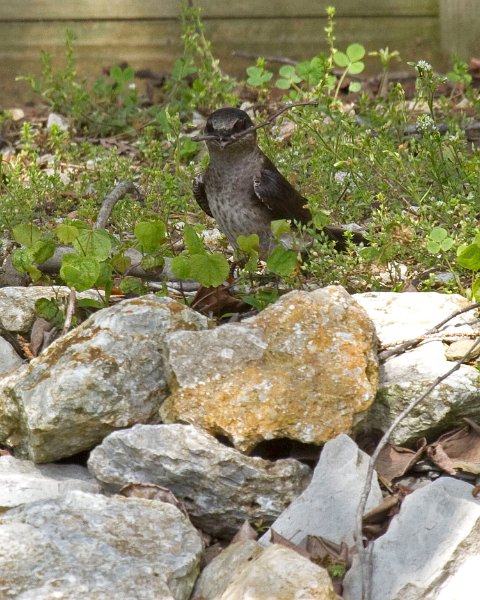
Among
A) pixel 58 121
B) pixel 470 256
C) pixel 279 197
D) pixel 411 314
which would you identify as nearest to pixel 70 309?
pixel 411 314

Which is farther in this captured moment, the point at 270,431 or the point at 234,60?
the point at 234,60

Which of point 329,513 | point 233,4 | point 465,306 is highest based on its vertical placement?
point 233,4

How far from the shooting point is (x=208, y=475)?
10.5ft

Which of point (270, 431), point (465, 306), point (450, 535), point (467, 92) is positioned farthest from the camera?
point (467, 92)

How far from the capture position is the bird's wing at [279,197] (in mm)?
5543

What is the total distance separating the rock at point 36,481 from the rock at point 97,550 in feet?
0.50

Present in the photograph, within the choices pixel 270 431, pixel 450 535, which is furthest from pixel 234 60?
pixel 450 535

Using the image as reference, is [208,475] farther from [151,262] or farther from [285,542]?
[151,262]

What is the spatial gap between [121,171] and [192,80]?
6.54 feet

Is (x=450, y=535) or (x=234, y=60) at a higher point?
(x=234, y=60)

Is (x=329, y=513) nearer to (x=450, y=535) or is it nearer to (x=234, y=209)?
(x=450, y=535)

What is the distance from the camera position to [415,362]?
362 cm

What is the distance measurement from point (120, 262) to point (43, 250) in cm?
33

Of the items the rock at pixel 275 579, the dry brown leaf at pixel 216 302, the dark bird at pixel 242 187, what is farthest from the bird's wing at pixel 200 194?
the rock at pixel 275 579
